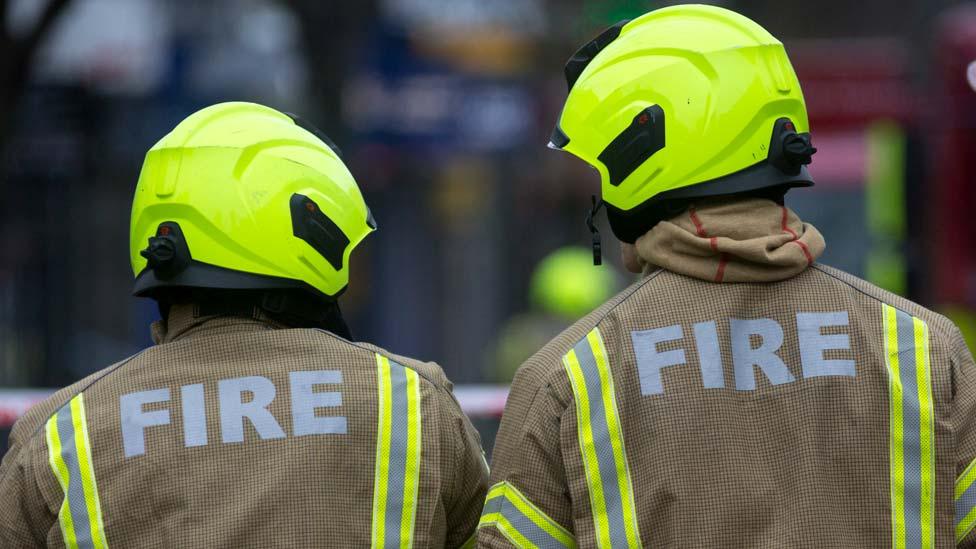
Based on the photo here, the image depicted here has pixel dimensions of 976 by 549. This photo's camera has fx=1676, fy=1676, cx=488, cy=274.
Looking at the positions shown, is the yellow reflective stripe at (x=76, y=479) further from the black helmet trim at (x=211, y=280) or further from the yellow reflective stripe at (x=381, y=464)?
the yellow reflective stripe at (x=381, y=464)

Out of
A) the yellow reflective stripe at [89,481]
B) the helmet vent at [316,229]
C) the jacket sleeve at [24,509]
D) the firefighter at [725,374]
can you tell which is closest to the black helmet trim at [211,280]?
the helmet vent at [316,229]

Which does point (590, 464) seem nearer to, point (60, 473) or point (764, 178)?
point (764, 178)

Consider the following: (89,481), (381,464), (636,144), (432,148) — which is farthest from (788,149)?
(432,148)

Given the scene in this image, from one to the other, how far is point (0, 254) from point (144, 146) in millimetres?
2063

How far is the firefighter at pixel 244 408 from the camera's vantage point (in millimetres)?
3615

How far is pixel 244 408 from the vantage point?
12.1ft

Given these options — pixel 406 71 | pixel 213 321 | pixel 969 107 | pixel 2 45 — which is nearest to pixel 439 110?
pixel 406 71

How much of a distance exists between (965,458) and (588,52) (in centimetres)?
124

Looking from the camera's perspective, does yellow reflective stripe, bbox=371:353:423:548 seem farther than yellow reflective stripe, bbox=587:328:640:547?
Yes

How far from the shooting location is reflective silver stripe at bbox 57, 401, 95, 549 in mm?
3609

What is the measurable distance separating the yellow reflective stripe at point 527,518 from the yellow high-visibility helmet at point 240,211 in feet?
2.18

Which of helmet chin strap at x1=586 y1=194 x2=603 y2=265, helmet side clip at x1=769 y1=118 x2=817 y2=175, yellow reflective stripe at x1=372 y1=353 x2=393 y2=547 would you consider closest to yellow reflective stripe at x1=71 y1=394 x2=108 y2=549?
yellow reflective stripe at x1=372 y1=353 x2=393 y2=547

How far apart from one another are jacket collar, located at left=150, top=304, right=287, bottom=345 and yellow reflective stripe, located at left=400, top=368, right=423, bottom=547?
38 cm

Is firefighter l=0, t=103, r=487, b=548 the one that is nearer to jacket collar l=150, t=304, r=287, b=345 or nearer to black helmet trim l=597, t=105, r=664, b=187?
jacket collar l=150, t=304, r=287, b=345
